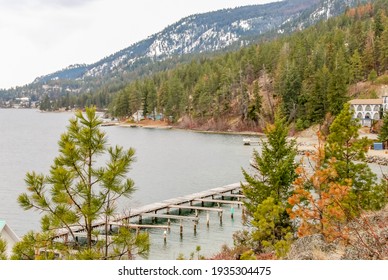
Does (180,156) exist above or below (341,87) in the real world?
below

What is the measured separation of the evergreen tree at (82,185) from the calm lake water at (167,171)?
17.2 feet

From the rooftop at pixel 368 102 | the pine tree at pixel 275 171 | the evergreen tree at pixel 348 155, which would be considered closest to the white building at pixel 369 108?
the rooftop at pixel 368 102

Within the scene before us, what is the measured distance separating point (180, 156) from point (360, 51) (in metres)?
39.7

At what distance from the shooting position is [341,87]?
5875 cm

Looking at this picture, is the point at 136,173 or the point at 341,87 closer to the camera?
the point at 136,173

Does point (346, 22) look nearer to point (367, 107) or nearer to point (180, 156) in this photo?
point (367, 107)

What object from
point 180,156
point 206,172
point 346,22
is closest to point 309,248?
point 206,172

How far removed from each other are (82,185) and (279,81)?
67731 millimetres

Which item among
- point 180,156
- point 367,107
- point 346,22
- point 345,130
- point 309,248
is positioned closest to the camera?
point 309,248

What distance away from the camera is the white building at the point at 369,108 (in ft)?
190

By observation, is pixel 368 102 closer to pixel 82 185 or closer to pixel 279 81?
pixel 279 81

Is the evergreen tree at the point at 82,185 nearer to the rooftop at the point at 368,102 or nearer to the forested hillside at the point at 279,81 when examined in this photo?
the forested hillside at the point at 279,81

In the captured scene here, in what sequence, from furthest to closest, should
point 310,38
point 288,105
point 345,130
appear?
point 310,38 < point 288,105 < point 345,130

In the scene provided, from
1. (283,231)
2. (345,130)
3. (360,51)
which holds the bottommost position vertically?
(283,231)
